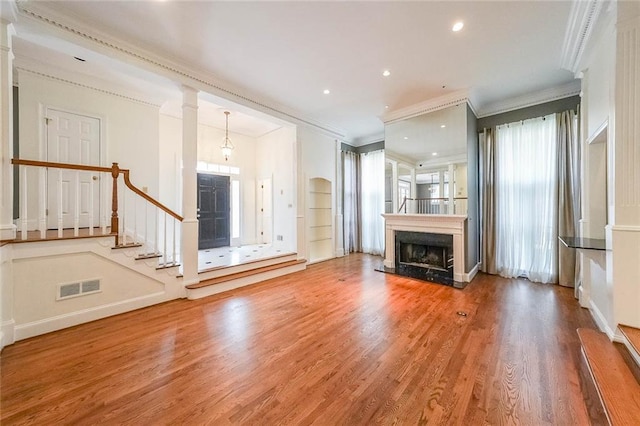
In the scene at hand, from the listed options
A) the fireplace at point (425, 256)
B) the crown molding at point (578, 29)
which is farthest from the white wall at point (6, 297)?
the crown molding at point (578, 29)

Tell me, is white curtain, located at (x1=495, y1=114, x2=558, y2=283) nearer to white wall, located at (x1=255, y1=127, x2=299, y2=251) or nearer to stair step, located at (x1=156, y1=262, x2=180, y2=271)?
white wall, located at (x1=255, y1=127, x2=299, y2=251)

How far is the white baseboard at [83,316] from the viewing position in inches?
98.2

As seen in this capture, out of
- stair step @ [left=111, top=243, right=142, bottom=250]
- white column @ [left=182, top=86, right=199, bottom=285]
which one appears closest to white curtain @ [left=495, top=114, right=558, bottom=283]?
white column @ [left=182, top=86, right=199, bottom=285]

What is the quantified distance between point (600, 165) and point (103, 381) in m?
5.63

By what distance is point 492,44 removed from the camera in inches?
119

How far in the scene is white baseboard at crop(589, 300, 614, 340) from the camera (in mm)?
2299

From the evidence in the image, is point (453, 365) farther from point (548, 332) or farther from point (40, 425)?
point (40, 425)

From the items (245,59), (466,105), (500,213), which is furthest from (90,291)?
(500,213)

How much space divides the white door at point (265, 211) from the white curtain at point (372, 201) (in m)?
2.75

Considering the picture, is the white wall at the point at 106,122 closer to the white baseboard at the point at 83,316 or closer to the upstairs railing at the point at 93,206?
the upstairs railing at the point at 93,206

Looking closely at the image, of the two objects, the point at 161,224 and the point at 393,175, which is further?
the point at 393,175

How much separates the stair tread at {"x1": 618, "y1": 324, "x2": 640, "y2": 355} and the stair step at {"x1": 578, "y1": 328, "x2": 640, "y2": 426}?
0.16 meters

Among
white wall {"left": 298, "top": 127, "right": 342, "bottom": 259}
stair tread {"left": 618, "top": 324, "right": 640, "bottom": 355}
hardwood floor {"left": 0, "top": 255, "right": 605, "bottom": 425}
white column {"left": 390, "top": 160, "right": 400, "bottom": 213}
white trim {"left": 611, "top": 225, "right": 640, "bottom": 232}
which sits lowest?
hardwood floor {"left": 0, "top": 255, "right": 605, "bottom": 425}

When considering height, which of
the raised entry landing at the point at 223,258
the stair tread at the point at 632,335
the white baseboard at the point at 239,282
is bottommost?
the white baseboard at the point at 239,282
